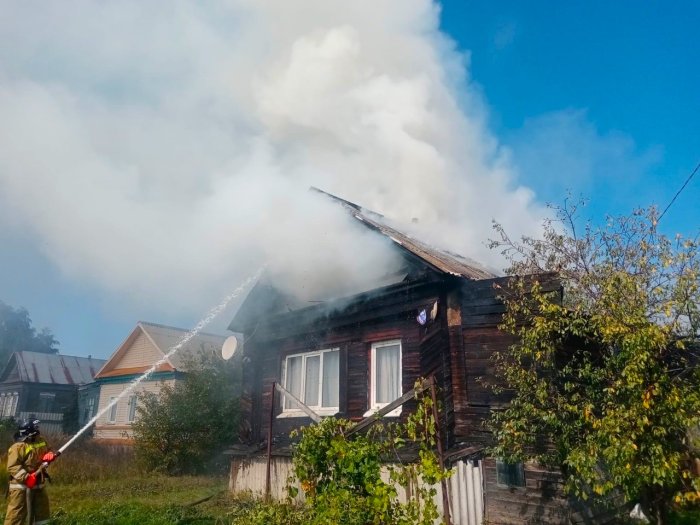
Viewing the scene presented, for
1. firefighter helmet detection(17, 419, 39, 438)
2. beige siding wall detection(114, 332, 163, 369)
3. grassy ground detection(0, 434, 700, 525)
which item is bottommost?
grassy ground detection(0, 434, 700, 525)

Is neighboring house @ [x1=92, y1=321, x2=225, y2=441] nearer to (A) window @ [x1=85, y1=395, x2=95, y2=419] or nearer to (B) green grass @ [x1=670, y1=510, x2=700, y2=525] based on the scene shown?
(A) window @ [x1=85, y1=395, x2=95, y2=419]

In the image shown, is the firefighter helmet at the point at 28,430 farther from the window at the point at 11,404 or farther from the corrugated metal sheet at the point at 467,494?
the window at the point at 11,404

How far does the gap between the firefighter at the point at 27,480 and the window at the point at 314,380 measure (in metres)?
4.88

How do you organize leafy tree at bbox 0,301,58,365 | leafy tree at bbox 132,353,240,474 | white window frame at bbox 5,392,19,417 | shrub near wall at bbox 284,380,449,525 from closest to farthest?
shrub near wall at bbox 284,380,449,525, leafy tree at bbox 132,353,240,474, white window frame at bbox 5,392,19,417, leafy tree at bbox 0,301,58,365

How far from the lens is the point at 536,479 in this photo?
23.9 ft

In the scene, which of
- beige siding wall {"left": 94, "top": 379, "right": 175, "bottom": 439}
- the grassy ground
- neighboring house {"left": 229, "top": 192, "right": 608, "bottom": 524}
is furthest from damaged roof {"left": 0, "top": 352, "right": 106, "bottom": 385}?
neighboring house {"left": 229, "top": 192, "right": 608, "bottom": 524}

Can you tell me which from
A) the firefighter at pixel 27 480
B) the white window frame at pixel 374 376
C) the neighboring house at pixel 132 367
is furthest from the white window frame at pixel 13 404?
the white window frame at pixel 374 376

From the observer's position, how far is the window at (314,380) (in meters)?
10.8

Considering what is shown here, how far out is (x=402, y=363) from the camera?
9523 mm

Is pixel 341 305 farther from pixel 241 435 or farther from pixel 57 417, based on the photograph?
pixel 57 417

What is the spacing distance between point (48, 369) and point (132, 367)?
54.8 feet

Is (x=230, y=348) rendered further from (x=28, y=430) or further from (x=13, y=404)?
(x=13, y=404)

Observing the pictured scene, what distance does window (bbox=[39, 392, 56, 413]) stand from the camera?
37062 mm

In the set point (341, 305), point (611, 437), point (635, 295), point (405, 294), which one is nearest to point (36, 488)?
point (341, 305)
